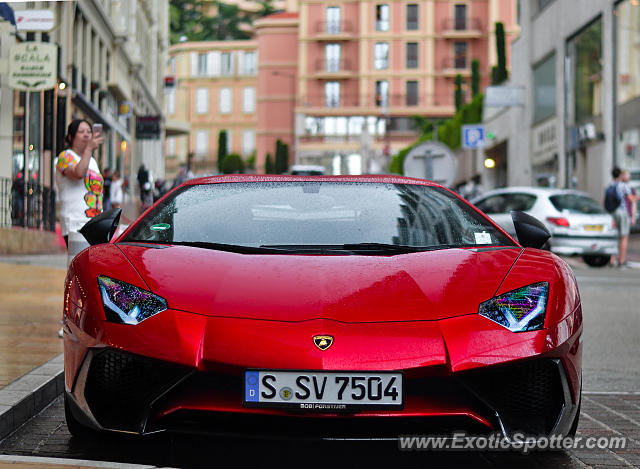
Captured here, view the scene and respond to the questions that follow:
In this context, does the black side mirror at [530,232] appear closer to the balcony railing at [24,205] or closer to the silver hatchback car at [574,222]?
the silver hatchback car at [574,222]

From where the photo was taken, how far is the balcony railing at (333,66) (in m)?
80.8

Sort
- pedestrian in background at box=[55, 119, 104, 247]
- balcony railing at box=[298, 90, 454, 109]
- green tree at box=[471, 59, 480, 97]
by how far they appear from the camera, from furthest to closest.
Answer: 1. balcony railing at box=[298, 90, 454, 109]
2. green tree at box=[471, 59, 480, 97]
3. pedestrian in background at box=[55, 119, 104, 247]

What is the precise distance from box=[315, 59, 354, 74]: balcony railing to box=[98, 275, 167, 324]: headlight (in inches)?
3048

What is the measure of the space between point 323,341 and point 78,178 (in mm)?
4208

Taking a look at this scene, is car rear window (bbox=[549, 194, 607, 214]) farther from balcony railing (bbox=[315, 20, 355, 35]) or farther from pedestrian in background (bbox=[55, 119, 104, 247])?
balcony railing (bbox=[315, 20, 355, 35])

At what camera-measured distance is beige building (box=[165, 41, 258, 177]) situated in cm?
9419

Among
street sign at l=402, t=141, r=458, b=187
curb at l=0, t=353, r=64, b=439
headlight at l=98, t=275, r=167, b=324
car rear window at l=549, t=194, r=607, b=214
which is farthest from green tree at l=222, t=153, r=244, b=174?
headlight at l=98, t=275, r=167, b=324

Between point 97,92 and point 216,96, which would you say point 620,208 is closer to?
point 97,92

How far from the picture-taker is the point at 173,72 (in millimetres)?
90375

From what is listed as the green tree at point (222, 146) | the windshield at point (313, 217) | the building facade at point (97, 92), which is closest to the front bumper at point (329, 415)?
the windshield at point (313, 217)

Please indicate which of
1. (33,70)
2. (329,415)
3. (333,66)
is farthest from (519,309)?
(333,66)

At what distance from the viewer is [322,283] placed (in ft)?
12.7

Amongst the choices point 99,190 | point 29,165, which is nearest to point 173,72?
point 29,165

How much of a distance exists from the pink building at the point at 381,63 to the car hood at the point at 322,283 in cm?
7487
